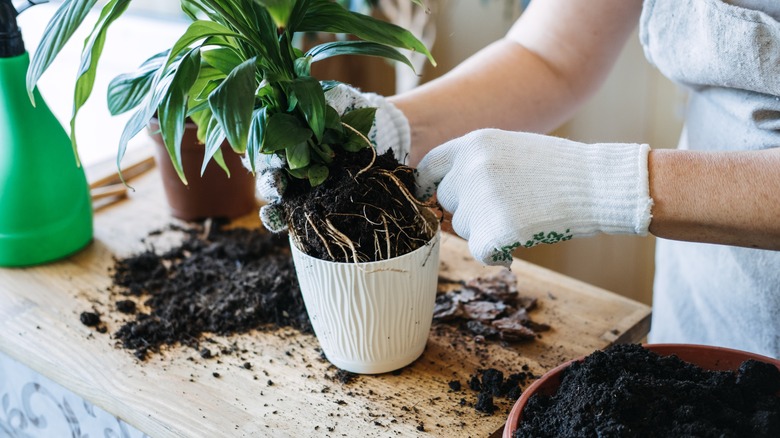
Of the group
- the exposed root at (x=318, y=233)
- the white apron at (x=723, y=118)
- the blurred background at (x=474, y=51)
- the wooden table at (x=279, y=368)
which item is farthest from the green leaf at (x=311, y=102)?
the blurred background at (x=474, y=51)

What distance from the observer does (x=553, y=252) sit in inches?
89.5

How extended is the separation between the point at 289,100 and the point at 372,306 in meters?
0.26

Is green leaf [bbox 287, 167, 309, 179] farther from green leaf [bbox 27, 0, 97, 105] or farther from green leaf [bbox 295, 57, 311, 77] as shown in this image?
green leaf [bbox 27, 0, 97, 105]

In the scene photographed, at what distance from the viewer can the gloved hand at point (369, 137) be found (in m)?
0.86

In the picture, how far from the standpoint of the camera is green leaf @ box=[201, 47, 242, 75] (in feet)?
2.68

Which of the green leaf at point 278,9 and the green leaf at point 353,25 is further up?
the green leaf at point 278,9

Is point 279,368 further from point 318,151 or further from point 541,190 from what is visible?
point 541,190

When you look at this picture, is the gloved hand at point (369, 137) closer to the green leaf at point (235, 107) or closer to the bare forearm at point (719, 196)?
the green leaf at point (235, 107)

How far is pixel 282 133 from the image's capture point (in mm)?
784

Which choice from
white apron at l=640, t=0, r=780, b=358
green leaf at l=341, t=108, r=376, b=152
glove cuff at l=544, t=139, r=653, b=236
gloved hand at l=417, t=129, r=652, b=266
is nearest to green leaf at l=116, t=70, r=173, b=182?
green leaf at l=341, t=108, r=376, b=152

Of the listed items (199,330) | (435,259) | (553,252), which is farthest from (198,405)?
(553,252)

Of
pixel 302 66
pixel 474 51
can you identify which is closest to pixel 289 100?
pixel 302 66

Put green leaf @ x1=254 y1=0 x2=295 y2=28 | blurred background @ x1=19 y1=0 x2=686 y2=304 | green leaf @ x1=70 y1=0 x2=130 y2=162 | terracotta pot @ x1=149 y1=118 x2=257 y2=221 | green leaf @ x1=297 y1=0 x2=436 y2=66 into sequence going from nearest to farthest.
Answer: green leaf @ x1=254 y1=0 x2=295 y2=28 < green leaf @ x1=70 y1=0 x2=130 y2=162 < green leaf @ x1=297 y1=0 x2=436 y2=66 < terracotta pot @ x1=149 y1=118 x2=257 y2=221 < blurred background @ x1=19 y1=0 x2=686 y2=304

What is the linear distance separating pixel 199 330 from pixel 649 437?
24.5 inches
